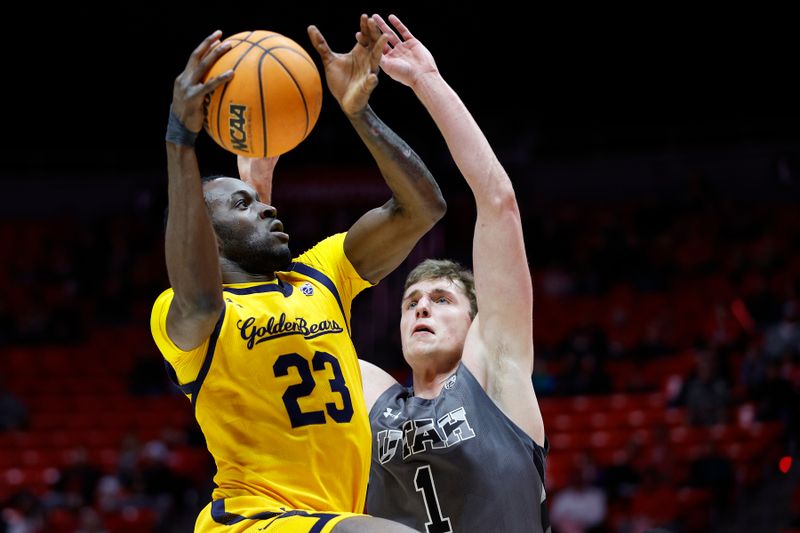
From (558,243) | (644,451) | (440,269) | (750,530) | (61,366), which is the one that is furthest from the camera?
(558,243)

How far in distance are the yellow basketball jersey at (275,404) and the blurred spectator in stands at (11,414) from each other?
37.1 ft

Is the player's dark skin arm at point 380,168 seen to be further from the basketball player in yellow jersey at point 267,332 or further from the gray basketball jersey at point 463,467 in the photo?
the gray basketball jersey at point 463,467

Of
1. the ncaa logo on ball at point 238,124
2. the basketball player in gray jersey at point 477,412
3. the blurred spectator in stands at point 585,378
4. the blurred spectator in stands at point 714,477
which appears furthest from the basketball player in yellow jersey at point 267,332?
the blurred spectator in stands at point 585,378

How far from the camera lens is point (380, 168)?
418 cm

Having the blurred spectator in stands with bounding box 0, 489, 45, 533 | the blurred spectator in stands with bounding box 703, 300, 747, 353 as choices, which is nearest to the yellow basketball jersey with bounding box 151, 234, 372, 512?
the blurred spectator in stands with bounding box 0, 489, 45, 533

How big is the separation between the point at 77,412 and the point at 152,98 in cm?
751

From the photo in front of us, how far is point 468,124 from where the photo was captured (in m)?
4.30

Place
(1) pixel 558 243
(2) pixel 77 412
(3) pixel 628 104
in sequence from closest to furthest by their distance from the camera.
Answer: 1. (2) pixel 77 412
2. (1) pixel 558 243
3. (3) pixel 628 104

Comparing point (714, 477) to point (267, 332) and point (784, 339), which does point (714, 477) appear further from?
point (267, 332)

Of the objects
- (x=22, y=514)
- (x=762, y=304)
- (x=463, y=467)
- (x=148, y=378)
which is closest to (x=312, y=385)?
(x=463, y=467)

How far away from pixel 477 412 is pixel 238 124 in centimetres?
149

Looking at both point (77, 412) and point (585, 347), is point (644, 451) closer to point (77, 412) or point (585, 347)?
point (585, 347)

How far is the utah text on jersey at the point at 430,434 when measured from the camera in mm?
4164

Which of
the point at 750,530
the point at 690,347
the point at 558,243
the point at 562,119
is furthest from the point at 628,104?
the point at 750,530
